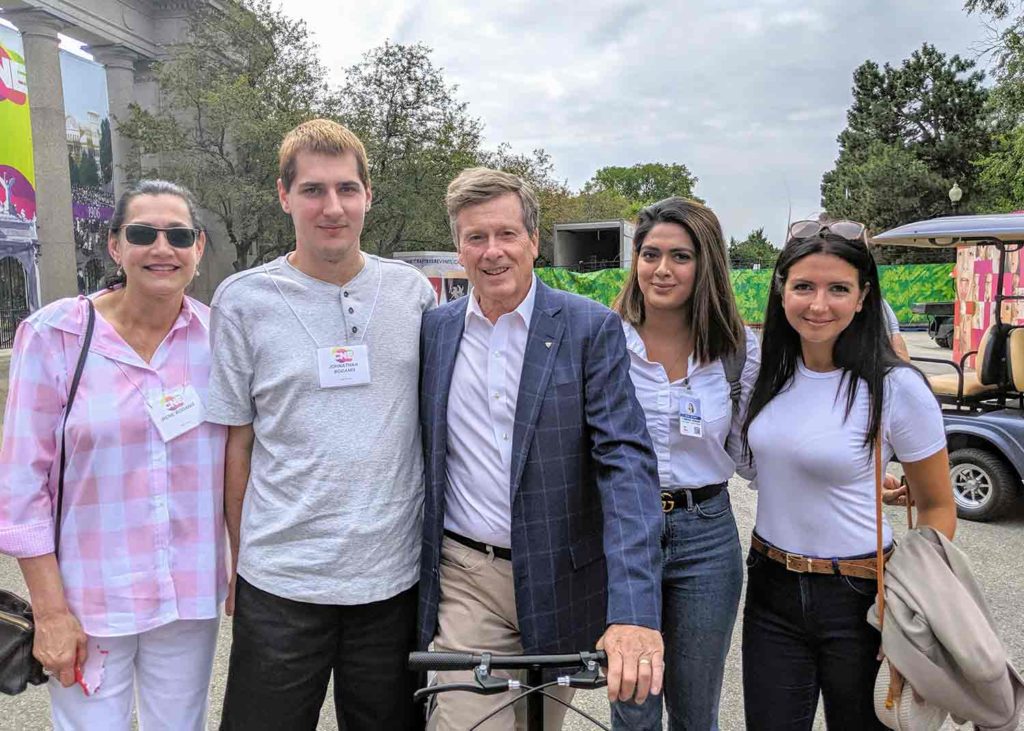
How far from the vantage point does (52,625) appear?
6.48ft

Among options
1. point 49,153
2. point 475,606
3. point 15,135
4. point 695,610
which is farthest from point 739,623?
point 15,135

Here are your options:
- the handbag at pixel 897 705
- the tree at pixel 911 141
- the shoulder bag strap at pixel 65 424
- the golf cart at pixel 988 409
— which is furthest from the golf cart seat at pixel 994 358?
the tree at pixel 911 141

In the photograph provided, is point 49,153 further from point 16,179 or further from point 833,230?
Result: point 833,230

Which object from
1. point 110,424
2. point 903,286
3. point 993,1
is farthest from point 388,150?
point 110,424

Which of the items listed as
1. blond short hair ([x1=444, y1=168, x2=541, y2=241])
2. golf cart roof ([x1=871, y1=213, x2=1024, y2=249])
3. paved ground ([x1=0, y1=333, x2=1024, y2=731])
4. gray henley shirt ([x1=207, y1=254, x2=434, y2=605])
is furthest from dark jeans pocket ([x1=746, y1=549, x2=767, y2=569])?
golf cart roof ([x1=871, y1=213, x2=1024, y2=249])

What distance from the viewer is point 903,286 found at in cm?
2586

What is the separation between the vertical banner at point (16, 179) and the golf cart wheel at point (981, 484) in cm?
2217

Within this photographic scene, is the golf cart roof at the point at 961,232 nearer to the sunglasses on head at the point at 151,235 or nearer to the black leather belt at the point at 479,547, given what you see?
the black leather belt at the point at 479,547

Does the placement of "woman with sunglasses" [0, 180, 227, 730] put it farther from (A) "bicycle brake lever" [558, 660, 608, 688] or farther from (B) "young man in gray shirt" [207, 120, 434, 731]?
(A) "bicycle brake lever" [558, 660, 608, 688]

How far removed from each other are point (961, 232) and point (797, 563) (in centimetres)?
496

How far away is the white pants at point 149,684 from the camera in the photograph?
6.67 feet

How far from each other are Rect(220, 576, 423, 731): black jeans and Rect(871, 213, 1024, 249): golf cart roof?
4932mm

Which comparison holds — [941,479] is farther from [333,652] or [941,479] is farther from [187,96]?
[187,96]

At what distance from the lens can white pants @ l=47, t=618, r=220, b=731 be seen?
6.67 feet
